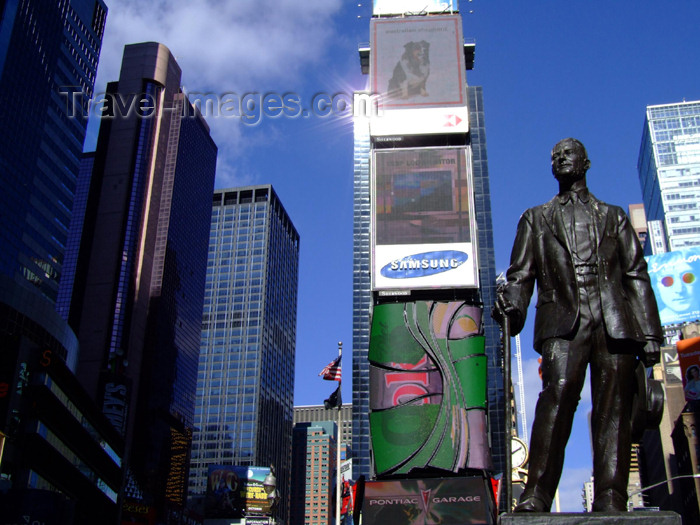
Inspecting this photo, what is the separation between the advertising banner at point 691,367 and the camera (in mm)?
70625

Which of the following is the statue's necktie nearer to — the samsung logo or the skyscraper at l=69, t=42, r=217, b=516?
the samsung logo

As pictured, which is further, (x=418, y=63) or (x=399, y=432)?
(x=418, y=63)

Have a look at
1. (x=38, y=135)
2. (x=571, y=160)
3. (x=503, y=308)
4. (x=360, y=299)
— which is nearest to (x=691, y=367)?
(x=571, y=160)

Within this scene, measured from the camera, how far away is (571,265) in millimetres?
8102

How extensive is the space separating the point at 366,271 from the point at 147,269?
1724 inches

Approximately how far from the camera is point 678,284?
78.0m

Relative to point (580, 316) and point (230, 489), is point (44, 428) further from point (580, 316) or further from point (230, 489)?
point (580, 316)

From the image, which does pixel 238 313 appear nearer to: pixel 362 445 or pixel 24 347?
pixel 362 445

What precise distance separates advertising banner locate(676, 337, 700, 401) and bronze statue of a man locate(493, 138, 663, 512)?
2715 inches

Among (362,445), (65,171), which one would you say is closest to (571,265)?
(65,171)

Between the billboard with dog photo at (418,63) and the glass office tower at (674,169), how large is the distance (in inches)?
3349

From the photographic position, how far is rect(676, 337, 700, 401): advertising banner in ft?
232

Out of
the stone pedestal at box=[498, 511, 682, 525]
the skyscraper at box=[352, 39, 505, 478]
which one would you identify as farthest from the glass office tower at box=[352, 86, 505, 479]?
the stone pedestal at box=[498, 511, 682, 525]

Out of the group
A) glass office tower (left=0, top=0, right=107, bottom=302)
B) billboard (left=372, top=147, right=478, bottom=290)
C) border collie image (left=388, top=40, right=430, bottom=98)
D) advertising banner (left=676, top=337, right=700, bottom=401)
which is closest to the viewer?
billboard (left=372, top=147, right=478, bottom=290)
